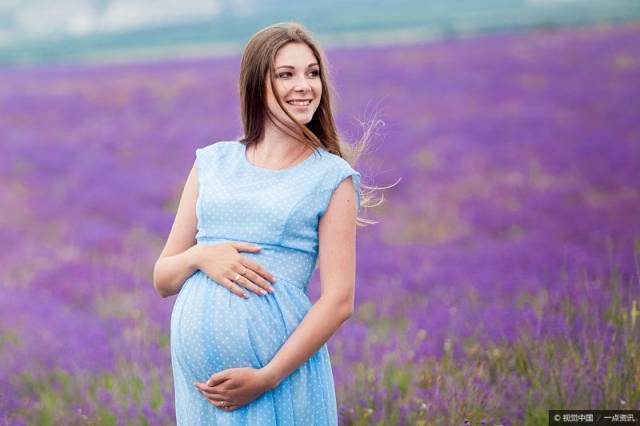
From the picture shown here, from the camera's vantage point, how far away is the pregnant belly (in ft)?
6.93

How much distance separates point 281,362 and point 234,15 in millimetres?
68475

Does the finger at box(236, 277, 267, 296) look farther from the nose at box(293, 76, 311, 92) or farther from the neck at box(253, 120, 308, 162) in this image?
the nose at box(293, 76, 311, 92)

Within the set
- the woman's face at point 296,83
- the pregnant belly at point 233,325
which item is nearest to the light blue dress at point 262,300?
the pregnant belly at point 233,325

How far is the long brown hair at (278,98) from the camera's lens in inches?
86.7

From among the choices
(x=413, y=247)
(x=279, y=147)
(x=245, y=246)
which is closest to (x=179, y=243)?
(x=245, y=246)

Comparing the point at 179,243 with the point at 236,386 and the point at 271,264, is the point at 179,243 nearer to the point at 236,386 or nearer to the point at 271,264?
the point at 271,264

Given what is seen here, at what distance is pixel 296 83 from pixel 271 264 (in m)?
0.51

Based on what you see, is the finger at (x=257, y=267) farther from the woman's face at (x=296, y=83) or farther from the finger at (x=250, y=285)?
the woman's face at (x=296, y=83)

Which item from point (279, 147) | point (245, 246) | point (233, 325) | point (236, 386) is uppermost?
point (279, 147)

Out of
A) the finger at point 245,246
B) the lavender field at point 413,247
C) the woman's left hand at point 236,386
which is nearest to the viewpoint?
the woman's left hand at point 236,386

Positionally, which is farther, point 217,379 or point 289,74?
point 289,74

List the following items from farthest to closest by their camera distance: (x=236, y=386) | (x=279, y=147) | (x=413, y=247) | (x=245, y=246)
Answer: (x=413, y=247)
(x=279, y=147)
(x=245, y=246)
(x=236, y=386)

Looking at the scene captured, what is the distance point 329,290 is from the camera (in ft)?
6.88

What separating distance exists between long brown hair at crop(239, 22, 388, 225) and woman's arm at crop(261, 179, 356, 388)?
0.40 feet
